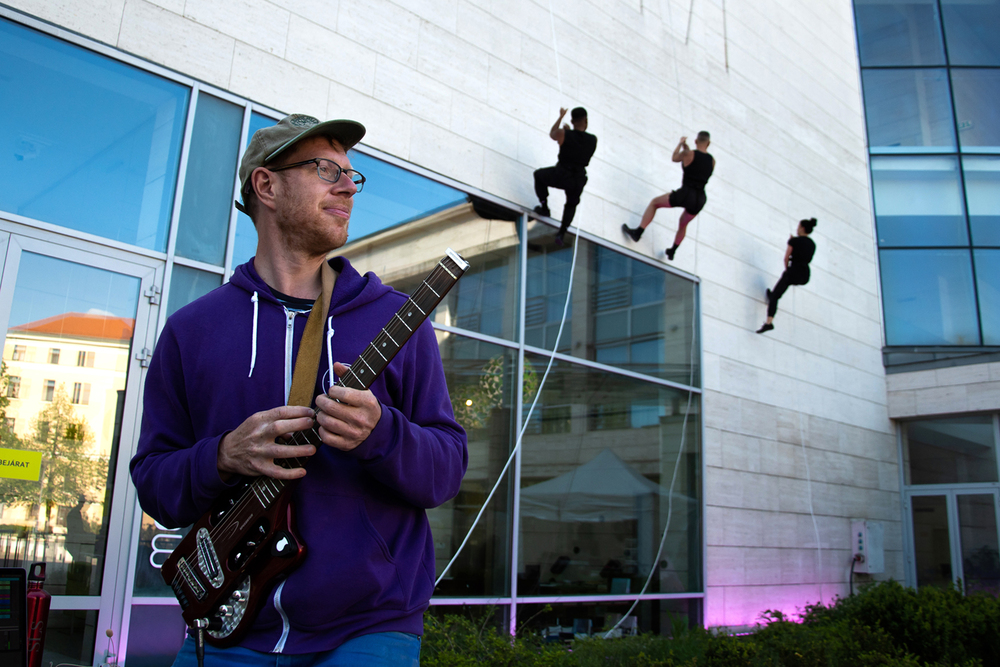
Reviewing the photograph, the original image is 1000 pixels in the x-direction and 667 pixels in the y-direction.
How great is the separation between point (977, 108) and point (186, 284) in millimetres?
16123

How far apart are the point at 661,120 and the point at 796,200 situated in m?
3.36

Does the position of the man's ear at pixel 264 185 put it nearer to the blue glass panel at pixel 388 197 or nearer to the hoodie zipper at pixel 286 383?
the hoodie zipper at pixel 286 383

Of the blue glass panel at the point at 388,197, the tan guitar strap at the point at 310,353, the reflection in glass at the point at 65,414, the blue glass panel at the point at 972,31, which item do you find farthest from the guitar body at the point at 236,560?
the blue glass panel at the point at 972,31

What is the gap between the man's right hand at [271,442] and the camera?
1541 millimetres

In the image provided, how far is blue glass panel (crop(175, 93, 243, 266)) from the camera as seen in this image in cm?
573

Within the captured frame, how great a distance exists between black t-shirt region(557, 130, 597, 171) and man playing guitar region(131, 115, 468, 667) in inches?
233

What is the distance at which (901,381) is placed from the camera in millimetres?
13438

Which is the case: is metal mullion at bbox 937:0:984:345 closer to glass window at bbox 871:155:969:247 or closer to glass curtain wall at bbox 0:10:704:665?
glass window at bbox 871:155:969:247

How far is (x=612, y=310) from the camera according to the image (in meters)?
8.97

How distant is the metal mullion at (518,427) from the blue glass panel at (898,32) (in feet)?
35.6

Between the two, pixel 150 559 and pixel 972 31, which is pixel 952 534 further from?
pixel 150 559

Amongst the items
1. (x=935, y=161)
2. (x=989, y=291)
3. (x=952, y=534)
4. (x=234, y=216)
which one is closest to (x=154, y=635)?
(x=234, y=216)

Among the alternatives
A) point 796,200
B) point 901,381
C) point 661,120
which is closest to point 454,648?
point 661,120

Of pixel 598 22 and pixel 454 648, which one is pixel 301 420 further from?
pixel 598 22
